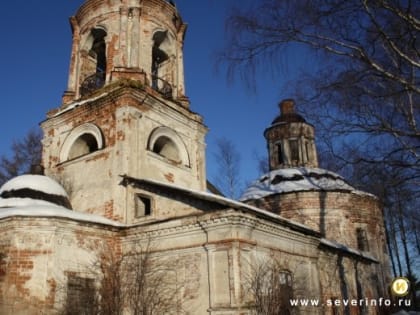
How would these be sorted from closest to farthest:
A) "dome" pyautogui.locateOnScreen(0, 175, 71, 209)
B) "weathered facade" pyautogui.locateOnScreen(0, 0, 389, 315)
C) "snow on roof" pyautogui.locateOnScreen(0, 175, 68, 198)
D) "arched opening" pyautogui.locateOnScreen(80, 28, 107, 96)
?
"weathered facade" pyautogui.locateOnScreen(0, 0, 389, 315) → "dome" pyautogui.locateOnScreen(0, 175, 71, 209) → "snow on roof" pyautogui.locateOnScreen(0, 175, 68, 198) → "arched opening" pyautogui.locateOnScreen(80, 28, 107, 96)

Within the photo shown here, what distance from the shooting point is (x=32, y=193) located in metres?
10.4

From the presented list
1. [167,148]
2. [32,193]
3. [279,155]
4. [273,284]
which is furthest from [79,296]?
[279,155]

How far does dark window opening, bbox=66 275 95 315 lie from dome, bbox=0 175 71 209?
2065 millimetres

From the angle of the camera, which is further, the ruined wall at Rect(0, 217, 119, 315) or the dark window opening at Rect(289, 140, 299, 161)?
the dark window opening at Rect(289, 140, 299, 161)

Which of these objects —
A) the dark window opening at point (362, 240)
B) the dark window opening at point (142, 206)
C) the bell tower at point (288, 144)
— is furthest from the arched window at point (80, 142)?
the bell tower at point (288, 144)

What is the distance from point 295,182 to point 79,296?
1194cm

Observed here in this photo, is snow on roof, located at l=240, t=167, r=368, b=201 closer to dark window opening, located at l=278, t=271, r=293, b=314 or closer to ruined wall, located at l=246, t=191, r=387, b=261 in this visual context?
ruined wall, located at l=246, t=191, r=387, b=261

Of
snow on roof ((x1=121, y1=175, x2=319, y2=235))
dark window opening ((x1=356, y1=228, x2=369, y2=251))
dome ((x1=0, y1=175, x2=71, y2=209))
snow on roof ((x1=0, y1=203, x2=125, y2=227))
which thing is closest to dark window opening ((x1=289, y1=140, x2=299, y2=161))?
dark window opening ((x1=356, y1=228, x2=369, y2=251))

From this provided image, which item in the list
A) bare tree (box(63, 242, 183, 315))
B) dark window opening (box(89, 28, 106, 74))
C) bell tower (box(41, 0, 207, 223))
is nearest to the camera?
bare tree (box(63, 242, 183, 315))

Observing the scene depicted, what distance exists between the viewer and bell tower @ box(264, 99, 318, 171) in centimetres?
2184

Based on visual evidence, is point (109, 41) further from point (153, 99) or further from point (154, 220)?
point (154, 220)

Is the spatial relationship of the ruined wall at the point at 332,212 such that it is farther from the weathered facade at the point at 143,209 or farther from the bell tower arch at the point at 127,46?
the bell tower arch at the point at 127,46

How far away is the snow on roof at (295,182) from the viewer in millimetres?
18078

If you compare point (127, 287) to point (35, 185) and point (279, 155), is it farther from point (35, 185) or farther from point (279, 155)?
point (279, 155)
